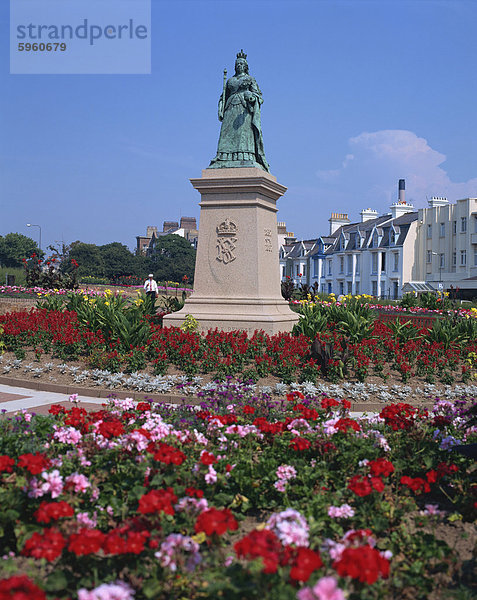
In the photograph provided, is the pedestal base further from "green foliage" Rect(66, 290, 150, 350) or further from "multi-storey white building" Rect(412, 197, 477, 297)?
"multi-storey white building" Rect(412, 197, 477, 297)

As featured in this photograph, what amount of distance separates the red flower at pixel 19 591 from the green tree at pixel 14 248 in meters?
104

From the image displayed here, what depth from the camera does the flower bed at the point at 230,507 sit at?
101 inches

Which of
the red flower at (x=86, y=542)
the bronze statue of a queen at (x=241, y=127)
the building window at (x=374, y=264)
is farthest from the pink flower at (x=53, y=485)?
the building window at (x=374, y=264)

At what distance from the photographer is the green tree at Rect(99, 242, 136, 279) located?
3620 inches

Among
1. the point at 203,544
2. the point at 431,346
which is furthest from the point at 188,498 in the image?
the point at 431,346

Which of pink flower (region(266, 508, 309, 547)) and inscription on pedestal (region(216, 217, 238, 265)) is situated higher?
inscription on pedestal (region(216, 217, 238, 265))

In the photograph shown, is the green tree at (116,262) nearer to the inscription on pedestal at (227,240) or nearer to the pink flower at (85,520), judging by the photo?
the inscription on pedestal at (227,240)

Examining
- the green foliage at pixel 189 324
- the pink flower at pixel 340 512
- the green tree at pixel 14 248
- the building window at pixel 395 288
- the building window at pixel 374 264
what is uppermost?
the green tree at pixel 14 248

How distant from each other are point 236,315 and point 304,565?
910 cm

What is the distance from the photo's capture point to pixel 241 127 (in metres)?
12.6

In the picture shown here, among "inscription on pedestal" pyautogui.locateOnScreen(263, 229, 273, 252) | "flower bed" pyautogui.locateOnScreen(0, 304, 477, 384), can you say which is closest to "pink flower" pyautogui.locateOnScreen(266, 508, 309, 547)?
"flower bed" pyautogui.locateOnScreen(0, 304, 477, 384)

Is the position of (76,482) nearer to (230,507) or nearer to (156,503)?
(156,503)

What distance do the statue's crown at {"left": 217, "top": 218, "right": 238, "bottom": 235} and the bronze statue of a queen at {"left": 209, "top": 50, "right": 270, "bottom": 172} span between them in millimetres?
1405

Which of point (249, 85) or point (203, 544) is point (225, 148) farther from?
point (203, 544)
